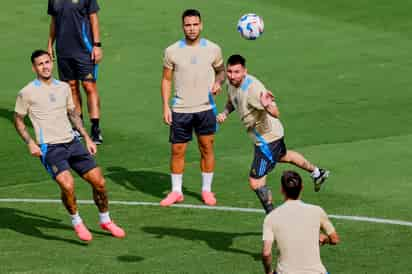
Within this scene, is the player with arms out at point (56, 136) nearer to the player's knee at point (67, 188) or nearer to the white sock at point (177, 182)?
the player's knee at point (67, 188)

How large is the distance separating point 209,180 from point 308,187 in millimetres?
1606

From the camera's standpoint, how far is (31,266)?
1315 cm

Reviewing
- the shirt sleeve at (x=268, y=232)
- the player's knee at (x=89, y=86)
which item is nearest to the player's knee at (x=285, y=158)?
the shirt sleeve at (x=268, y=232)

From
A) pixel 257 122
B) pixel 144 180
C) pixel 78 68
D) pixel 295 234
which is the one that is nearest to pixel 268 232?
pixel 295 234

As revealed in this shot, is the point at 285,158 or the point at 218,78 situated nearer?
the point at 285,158

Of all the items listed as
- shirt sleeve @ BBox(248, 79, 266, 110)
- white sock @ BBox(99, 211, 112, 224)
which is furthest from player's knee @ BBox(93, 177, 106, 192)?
shirt sleeve @ BBox(248, 79, 266, 110)

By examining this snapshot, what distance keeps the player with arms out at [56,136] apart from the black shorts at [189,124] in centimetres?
211

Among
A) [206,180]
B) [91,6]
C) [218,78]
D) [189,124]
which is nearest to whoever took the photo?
[218,78]

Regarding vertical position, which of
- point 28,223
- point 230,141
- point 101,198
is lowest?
point 28,223

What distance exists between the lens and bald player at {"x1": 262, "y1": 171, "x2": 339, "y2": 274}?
1000 centimetres

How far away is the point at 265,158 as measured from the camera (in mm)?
14305

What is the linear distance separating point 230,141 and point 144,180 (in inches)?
111

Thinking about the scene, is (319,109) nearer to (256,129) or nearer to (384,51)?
(384,51)

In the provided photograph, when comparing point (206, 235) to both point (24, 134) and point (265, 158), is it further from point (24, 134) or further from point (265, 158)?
point (24, 134)
